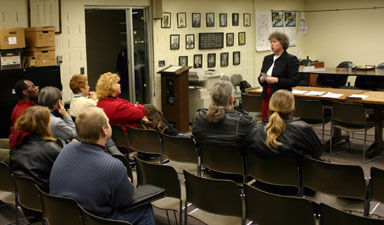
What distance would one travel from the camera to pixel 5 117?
591 cm

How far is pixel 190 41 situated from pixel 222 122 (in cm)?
561

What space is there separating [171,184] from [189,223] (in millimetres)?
920

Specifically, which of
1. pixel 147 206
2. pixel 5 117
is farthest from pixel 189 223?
pixel 5 117

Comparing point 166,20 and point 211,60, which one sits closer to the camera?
point 166,20

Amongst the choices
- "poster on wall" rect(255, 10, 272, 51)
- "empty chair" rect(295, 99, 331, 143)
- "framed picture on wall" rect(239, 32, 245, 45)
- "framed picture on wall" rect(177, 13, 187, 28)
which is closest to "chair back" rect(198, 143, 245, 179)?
"empty chair" rect(295, 99, 331, 143)

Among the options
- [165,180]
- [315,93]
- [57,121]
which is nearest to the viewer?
[165,180]

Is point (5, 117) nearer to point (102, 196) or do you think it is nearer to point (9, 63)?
point (9, 63)

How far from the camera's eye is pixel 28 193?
125 inches

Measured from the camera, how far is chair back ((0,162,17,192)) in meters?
3.45

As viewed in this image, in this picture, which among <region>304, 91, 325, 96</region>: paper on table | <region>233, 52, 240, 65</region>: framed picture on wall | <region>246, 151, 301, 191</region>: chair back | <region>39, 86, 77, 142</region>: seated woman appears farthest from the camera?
<region>233, 52, 240, 65</region>: framed picture on wall

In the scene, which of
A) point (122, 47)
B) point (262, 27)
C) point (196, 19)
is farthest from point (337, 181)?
point (262, 27)

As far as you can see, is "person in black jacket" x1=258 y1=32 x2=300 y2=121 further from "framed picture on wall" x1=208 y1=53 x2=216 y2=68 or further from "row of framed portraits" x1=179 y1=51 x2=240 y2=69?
"framed picture on wall" x1=208 y1=53 x2=216 y2=68

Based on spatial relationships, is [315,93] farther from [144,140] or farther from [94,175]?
[94,175]

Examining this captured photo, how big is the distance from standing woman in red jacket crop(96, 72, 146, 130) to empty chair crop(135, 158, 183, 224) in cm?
149
